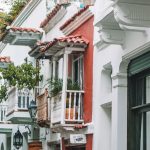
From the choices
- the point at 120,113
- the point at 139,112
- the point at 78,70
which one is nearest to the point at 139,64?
the point at 139,112

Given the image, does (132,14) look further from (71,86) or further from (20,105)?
(20,105)

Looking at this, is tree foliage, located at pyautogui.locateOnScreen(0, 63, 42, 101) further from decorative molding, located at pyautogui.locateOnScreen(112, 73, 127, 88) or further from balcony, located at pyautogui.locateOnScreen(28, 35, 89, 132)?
decorative molding, located at pyautogui.locateOnScreen(112, 73, 127, 88)

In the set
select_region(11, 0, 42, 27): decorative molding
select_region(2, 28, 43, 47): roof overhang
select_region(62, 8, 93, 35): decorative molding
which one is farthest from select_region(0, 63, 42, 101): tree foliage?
select_region(11, 0, 42, 27): decorative molding

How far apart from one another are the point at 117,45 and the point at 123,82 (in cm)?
94

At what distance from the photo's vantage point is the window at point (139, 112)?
12281mm

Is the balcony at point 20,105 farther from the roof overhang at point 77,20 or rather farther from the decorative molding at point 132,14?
the decorative molding at point 132,14

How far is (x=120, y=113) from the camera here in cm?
1320

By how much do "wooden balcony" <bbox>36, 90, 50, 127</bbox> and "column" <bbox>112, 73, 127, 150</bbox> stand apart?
19.0ft

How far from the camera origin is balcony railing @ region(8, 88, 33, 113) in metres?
23.1

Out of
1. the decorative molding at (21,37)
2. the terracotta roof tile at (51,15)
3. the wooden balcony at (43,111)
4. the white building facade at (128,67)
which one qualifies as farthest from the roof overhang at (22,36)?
the white building facade at (128,67)

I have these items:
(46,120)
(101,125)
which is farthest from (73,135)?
(46,120)

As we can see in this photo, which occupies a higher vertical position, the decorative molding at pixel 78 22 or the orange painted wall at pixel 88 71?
the decorative molding at pixel 78 22

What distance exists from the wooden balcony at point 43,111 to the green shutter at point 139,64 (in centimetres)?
637

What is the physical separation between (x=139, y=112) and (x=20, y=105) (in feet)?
36.9
